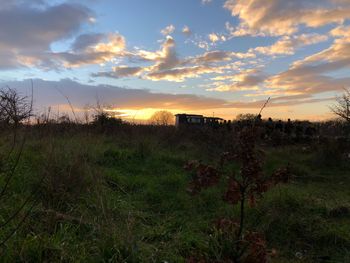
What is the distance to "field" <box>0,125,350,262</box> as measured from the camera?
3.81 m

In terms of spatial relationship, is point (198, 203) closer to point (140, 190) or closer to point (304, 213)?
point (140, 190)

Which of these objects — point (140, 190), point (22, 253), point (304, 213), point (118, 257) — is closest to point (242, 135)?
point (118, 257)

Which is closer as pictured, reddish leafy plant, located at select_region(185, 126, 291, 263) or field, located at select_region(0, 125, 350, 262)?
reddish leafy plant, located at select_region(185, 126, 291, 263)

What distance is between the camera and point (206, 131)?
559 inches

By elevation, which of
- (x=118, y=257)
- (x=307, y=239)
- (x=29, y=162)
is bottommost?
(x=307, y=239)

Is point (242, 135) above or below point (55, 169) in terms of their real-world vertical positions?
above

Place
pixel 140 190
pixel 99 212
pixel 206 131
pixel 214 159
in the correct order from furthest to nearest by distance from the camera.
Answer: pixel 206 131 → pixel 214 159 → pixel 140 190 → pixel 99 212

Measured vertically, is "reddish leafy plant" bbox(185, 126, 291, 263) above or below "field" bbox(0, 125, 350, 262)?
above

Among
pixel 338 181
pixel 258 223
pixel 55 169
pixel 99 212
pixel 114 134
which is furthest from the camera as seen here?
pixel 114 134

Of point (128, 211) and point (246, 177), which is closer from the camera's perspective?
point (246, 177)

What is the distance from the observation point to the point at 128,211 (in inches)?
213

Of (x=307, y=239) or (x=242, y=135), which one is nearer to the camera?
(x=242, y=135)

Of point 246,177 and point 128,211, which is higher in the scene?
point 246,177

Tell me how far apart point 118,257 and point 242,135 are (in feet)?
6.12
